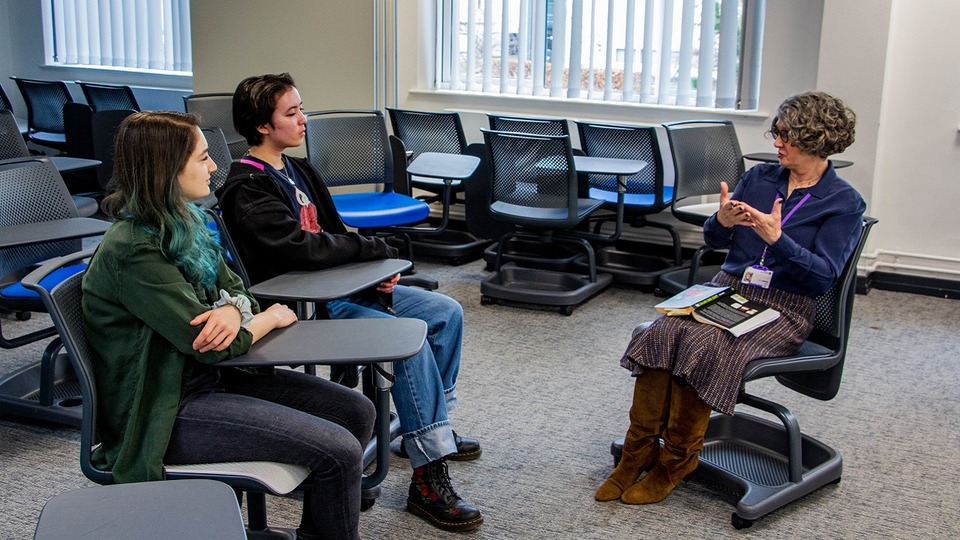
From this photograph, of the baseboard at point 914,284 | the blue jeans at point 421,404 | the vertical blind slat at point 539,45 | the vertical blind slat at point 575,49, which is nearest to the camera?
the blue jeans at point 421,404

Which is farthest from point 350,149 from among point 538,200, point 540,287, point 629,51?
point 629,51

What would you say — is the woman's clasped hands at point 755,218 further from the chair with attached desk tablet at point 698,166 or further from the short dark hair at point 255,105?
the chair with attached desk tablet at point 698,166

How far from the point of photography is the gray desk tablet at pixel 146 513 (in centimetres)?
107

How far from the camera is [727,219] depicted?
2598 mm

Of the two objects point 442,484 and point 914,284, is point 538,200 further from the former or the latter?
point 442,484

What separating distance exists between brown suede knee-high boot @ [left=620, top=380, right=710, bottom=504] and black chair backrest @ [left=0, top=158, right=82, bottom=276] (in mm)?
1937

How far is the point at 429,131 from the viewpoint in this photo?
17.1ft

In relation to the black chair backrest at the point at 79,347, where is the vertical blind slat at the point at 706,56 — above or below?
above

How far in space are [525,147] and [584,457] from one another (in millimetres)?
1923

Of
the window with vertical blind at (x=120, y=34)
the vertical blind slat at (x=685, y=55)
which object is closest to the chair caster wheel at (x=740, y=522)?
the vertical blind slat at (x=685, y=55)

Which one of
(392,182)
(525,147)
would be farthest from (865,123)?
(392,182)

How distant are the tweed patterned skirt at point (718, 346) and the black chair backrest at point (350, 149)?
241 centimetres

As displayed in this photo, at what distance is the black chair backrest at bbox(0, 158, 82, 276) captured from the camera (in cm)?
306

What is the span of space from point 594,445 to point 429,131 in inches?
103
